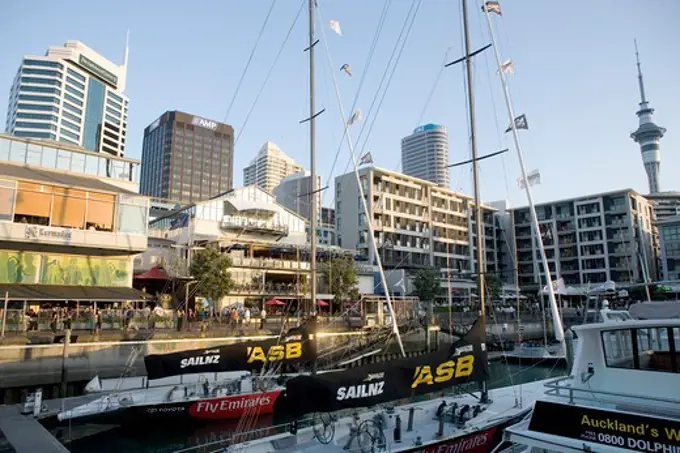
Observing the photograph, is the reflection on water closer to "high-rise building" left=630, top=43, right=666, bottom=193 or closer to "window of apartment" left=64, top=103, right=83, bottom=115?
"window of apartment" left=64, top=103, right=83, bottom=115

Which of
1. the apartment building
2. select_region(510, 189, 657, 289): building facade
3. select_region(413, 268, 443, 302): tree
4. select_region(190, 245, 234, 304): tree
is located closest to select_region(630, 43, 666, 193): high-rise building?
select_region(510, 189, 657, 289): building facade

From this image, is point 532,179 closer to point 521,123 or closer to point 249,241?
point 521,123

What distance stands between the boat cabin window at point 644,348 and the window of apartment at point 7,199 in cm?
3263

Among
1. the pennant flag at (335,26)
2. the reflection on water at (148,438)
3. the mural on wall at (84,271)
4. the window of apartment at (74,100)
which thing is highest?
the window of apartment at (74,100)

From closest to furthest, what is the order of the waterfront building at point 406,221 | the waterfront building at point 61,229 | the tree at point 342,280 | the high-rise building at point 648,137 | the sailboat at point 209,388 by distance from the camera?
the sailboat at point 209,388 → the waterfront building at point 61,229 → the tree at point 342,280 → the waterfront building at point 406,221 → the high-rise building at point 648,137

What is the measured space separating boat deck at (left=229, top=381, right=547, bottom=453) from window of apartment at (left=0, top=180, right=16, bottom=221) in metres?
26.9

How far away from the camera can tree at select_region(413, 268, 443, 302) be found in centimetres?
5859

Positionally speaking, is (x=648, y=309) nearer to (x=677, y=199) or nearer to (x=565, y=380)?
(x=565, y=380)

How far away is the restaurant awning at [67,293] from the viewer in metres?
27.1

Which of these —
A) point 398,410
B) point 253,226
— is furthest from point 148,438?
point 253,226

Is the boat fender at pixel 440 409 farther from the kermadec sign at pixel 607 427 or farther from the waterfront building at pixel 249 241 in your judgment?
the waterfront building at pixel 249 241

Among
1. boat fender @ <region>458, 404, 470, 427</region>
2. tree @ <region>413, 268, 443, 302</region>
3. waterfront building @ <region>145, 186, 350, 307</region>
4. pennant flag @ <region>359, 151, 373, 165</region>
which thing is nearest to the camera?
boat fender @ <region>458, 404, 470, 427</region>

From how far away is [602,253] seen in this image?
277 feet

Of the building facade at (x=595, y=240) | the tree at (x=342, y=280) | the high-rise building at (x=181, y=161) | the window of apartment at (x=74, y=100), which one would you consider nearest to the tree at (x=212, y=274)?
the tree at (x=342, y=280)
